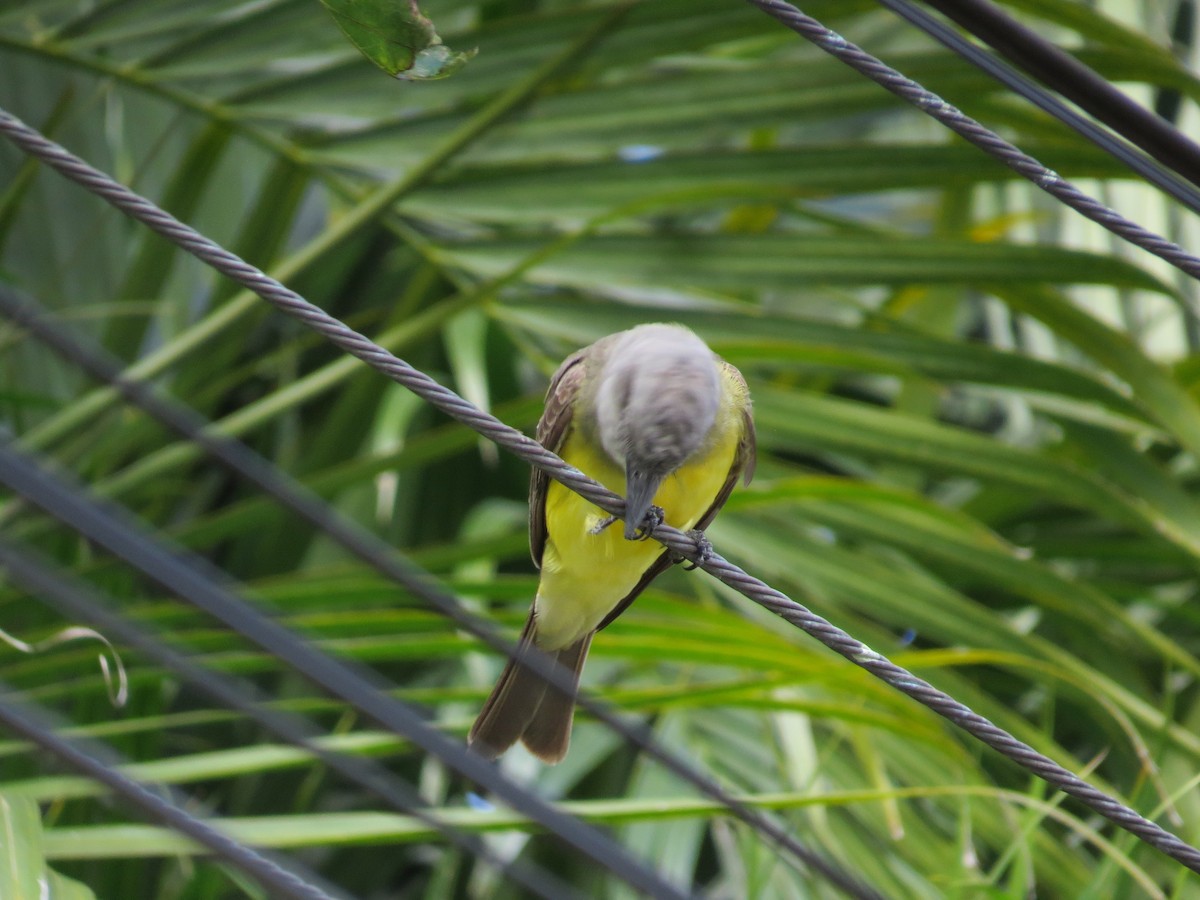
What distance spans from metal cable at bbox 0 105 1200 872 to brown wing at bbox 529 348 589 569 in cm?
106

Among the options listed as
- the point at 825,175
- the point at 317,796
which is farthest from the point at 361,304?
the point at 825,175

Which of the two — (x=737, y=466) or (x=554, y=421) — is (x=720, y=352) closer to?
(x=737, y=466)

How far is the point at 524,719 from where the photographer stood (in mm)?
3184

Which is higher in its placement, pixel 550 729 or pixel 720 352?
pixel 720 352

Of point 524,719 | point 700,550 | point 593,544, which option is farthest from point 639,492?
point 524,719

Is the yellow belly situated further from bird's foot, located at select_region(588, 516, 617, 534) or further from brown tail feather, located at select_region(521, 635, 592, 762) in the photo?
brown tail feather, located at select_region(521, 635, 592, 762)

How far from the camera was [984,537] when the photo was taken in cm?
354

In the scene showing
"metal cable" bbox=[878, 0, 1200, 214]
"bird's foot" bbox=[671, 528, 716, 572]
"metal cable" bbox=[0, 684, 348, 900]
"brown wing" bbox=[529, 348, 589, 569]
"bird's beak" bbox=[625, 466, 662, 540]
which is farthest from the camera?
"brown wing" bbox=[529, 348, 589, 569]

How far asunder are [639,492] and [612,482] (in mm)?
426

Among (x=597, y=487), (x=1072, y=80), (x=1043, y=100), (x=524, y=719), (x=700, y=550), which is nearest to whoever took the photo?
(x=1072, y=80)

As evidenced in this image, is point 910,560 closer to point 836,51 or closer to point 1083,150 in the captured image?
point 1083,150

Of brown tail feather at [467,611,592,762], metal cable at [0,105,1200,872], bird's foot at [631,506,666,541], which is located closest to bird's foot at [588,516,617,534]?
bird's foot at [631,506,666,541]

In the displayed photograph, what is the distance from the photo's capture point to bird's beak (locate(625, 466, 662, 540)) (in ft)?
7.79

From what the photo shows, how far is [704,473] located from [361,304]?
2.83 meters
